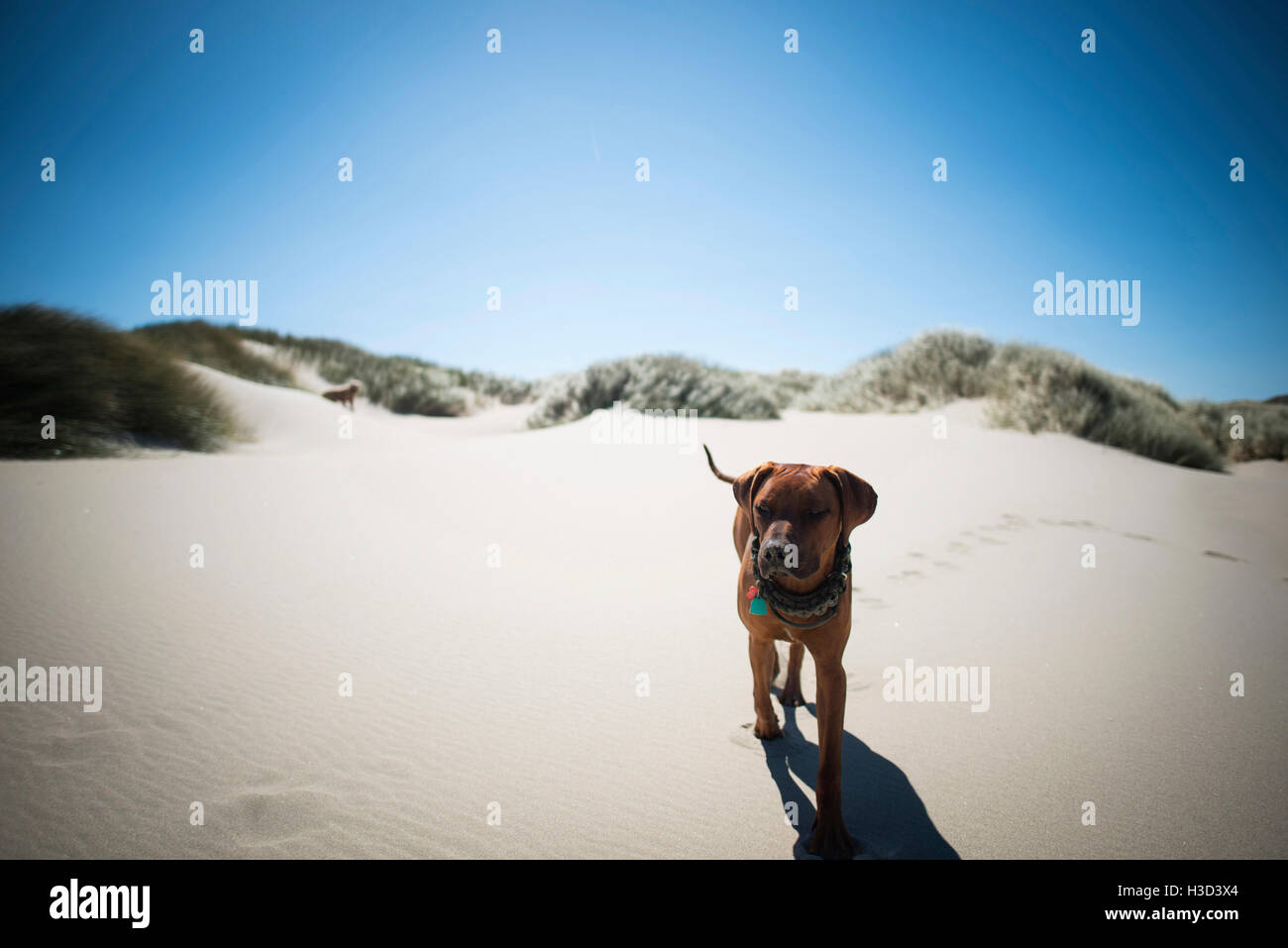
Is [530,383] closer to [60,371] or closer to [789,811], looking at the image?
[60,371]

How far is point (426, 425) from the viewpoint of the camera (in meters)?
20.3

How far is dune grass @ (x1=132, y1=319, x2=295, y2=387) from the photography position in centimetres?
1959

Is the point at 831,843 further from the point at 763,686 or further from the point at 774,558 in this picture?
the point at 774,558

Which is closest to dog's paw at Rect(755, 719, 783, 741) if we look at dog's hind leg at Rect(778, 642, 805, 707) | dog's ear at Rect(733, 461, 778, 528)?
dog's hind leg at Rect(778, 642, 805, 707)

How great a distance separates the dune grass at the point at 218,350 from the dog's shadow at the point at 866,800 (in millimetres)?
21352

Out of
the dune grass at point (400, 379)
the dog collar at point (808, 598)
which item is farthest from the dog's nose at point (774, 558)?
the dune grass at point (400, 379)

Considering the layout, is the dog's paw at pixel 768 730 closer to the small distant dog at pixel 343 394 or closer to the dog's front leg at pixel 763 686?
the dog's front leg at pixel 763 686

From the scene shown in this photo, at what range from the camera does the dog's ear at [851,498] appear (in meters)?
2.55

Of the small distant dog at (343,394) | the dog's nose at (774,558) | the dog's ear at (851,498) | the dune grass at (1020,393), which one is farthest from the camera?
the small distant dog at (343,394)

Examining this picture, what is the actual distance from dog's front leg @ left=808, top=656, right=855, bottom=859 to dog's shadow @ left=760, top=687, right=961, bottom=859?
0.08 m

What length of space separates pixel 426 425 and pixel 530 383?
27.5 feet

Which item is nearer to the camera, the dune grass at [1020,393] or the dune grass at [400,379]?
the dune grass at [1020,393]

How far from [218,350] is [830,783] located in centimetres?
2518

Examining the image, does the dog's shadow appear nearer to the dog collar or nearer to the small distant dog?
the dog collar
